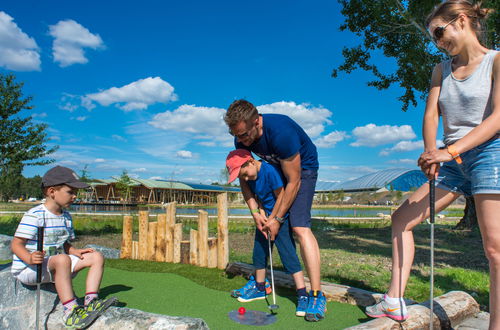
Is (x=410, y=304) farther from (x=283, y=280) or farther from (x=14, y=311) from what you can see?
(x=14, y=311)

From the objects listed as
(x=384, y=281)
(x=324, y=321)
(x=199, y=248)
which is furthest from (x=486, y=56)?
(x=199, y=248)

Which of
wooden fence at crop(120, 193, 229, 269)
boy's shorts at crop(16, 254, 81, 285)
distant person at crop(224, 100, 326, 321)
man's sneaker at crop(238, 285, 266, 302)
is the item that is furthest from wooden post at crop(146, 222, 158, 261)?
boy's shorts at crop(16, 254, 81, 285)

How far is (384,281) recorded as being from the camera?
16.1ft

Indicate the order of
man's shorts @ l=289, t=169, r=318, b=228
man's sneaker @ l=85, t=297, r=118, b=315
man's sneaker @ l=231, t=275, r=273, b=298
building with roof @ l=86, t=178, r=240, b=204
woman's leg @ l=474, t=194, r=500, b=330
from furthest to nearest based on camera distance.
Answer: building with roof @ l=86, t=178, r=240, b=204 → man's sneaker @ l=231, t=275, r=273, b=298 → man's shorts @ l=289, t=169, r=318, b=228 → man's sneaker @ l=85, t=297, r=118, b=315 → woman's leg @ l=474, t=194, r=500, b=330

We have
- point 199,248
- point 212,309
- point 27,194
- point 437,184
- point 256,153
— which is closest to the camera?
point 437,184

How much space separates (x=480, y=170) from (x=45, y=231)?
3155 millimetres

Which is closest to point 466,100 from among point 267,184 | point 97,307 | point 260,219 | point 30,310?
point 267,184

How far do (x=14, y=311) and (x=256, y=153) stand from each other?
2.38m

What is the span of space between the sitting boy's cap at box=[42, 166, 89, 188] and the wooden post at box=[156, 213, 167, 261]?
3.34 metres

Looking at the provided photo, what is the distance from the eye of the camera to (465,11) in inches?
91.2

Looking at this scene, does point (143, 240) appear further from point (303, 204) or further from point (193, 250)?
point (303, 204)

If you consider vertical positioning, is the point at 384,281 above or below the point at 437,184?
below

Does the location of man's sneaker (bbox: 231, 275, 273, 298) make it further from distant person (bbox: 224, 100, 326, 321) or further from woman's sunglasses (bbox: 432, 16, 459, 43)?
woman's sunglasses (bbox: 432, 16, 459, 43)

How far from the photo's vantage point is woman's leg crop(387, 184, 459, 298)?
8.61 ft
